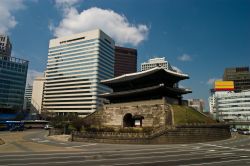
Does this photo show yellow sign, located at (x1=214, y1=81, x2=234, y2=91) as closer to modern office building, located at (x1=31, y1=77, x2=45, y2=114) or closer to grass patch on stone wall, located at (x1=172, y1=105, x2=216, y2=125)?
grass patch on stone wall, located at (x1=172, y1=105, x2=216, y2=125)

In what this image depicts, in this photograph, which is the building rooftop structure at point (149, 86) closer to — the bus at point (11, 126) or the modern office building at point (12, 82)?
the bus at point (11, 126)

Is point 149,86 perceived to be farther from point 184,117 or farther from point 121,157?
point 121,157

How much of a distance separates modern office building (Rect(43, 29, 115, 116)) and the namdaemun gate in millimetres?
70123

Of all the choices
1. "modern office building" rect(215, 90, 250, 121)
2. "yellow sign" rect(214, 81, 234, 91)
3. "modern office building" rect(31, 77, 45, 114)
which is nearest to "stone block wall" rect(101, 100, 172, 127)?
"modern office building" rect(215, 90, 250, 121)

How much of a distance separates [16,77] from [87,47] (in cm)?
4223

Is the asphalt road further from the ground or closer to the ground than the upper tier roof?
closer to the ground

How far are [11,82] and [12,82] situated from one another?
19.5 inches

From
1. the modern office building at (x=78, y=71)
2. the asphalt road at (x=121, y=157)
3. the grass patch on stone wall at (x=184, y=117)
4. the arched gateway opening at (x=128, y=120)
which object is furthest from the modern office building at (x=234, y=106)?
the asphalt road at (x=121, y=157)

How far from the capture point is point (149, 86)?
60.1 meters

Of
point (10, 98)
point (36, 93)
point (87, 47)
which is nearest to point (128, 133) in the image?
point (10, 98)

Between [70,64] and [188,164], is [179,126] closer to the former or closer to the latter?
[188,164]

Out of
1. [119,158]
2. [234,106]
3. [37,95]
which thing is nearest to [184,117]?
[119,158]

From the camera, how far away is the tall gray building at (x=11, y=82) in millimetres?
117438

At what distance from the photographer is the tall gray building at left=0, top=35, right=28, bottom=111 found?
11744cm
